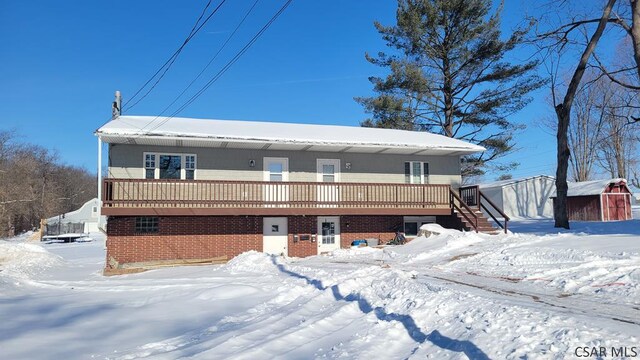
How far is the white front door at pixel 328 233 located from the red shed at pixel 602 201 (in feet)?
66.6

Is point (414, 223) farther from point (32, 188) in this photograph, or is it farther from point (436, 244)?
point (32, 188)

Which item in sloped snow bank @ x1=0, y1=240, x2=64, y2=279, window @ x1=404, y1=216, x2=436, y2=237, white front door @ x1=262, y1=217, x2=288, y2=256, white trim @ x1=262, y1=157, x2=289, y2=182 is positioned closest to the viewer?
white front door @ x1=262, y1=217, x2=288, y2=256

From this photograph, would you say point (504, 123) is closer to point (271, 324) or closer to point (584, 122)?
point (584, 122)

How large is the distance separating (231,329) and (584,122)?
49955 mm

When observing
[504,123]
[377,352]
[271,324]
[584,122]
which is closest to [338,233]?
[271,324]

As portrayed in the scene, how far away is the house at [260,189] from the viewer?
57.8ft

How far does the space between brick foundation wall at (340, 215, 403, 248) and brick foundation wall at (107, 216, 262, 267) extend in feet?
11.7

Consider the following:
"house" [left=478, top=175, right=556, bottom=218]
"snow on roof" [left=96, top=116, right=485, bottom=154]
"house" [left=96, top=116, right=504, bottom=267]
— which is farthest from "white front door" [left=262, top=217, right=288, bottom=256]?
"house" [left=478, top=175, right=556, bottom=218]

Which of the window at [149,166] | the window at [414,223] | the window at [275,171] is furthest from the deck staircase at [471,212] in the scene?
the window at [149,166]

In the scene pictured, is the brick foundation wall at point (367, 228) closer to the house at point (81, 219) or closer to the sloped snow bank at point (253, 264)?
the sloped snow bank at point (253, 264)

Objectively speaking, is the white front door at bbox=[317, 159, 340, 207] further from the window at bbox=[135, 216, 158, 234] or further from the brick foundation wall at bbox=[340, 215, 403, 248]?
the window at bbox=[135, 216, 158, 234]

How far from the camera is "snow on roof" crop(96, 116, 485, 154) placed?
1748 cm

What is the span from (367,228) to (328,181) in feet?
8.53

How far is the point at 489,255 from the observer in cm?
1296
